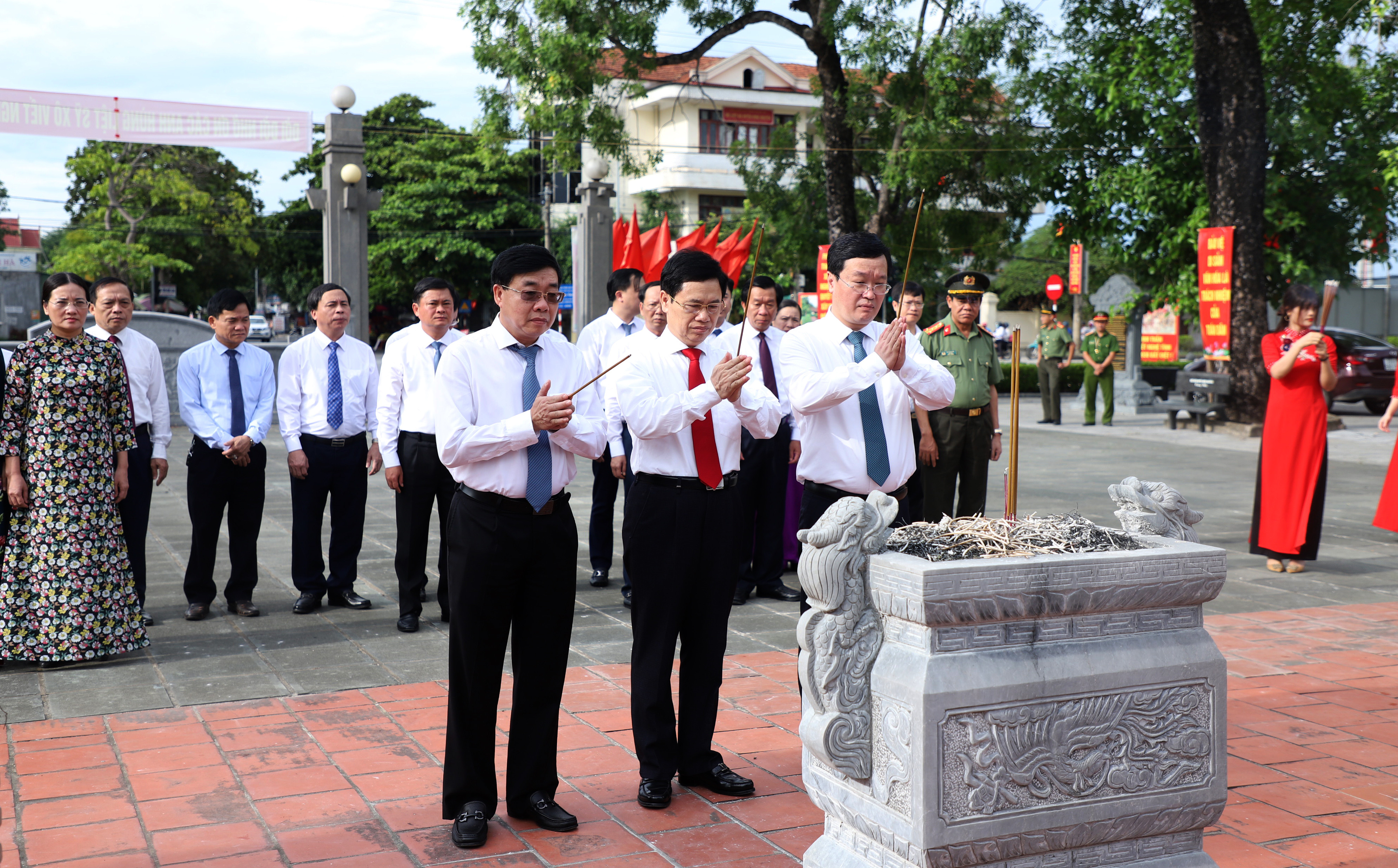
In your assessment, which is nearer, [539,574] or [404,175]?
[539,574]

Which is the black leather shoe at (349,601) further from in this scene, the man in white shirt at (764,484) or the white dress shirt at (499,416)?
the white dress shirt at (499,416)

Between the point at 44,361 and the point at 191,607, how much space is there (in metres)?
1.57

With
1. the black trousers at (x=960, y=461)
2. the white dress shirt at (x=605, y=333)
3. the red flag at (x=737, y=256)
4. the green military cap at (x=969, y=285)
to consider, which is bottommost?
the black trousers at (x=960, y=461)

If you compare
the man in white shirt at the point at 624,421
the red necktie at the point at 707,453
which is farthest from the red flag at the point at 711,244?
the red necktie at the point at 707,453

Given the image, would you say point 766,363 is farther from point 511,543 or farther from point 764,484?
point 511,543

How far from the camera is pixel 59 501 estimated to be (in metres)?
5.18

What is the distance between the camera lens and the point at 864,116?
17203 millimetres

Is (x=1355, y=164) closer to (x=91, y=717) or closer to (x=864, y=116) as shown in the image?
(x=864, y=116)

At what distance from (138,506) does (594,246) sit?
865 cm

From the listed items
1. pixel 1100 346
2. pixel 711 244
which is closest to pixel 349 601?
pixel 711 244

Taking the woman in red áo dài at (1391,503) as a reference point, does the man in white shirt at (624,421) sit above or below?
above

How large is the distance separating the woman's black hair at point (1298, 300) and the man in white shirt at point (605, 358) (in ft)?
12.6

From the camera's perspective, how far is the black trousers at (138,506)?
5.92 meters

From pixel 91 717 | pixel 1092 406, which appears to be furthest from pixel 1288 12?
pixel 91 717
